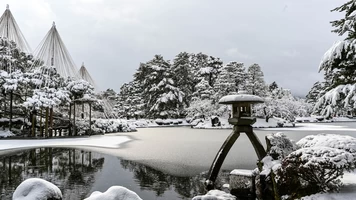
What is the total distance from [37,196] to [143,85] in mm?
40146

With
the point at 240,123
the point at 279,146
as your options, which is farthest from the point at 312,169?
the point at 240,123

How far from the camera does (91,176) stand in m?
6.82

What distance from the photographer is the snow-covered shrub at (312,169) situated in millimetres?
3633

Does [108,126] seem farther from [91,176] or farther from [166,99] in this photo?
[91,176]

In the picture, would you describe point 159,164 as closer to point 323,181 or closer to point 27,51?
point 323,181

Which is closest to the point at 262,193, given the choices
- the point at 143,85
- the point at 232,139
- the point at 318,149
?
the point at 232,139

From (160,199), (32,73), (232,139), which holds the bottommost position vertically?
(160,199)

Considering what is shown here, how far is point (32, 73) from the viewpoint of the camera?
17.1m

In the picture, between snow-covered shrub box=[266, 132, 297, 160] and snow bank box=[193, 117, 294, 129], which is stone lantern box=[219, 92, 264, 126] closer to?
snow-covered shrub box=[266, 132, 297, 160]

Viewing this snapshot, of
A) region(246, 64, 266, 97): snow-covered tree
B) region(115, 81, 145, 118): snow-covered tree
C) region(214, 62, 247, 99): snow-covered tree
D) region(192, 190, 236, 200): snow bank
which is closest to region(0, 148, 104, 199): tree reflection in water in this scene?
region(192, 190, 236, 200): snow bank

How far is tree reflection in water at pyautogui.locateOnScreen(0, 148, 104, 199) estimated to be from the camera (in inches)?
219

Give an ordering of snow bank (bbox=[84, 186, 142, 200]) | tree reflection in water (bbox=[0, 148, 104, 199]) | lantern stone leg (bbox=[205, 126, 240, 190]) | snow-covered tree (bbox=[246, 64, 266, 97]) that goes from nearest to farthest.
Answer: snow bank (bbox=[84, 186, 142, 200])
tree reflection in water (bbox=[0, 148, 104, 199])
lantern stone leg (bbox=[205, 126, 240, 190])
snow-covered tree (bbox=[246, 64, 266, 97])

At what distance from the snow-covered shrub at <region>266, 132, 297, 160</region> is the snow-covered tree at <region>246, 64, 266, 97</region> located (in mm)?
26224

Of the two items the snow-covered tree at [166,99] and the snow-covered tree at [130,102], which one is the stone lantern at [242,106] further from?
the snow-covered tree at [130,102]
